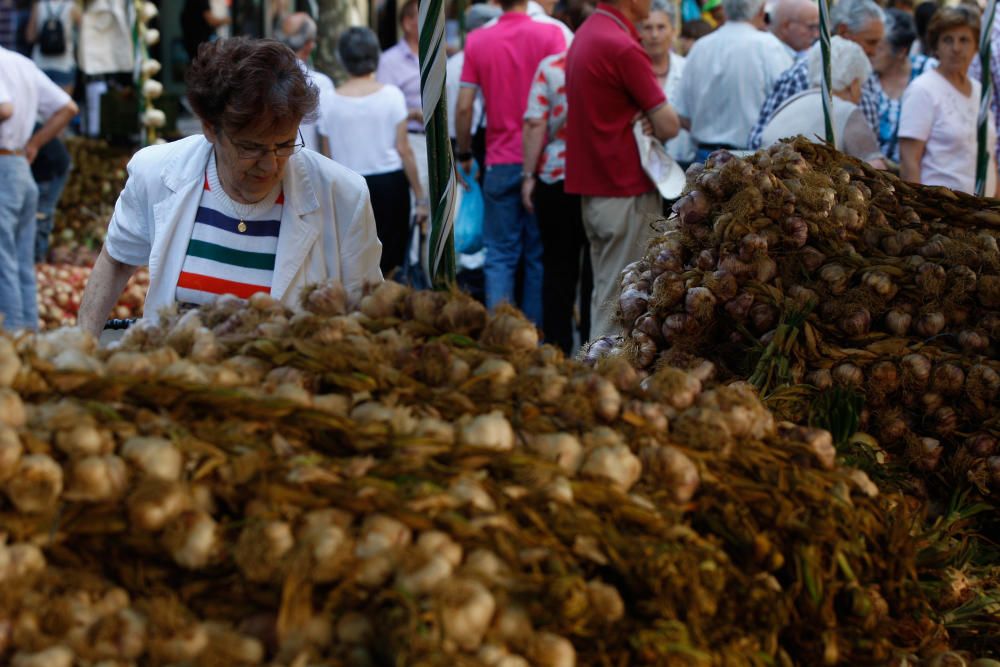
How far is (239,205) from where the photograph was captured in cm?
258

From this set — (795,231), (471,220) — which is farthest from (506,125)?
(795,231)

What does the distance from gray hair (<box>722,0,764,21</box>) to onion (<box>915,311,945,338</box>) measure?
141 inches

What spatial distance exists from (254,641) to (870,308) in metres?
1.59

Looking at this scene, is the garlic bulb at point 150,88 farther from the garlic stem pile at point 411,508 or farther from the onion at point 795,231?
the garlic stem pile at point 411,508

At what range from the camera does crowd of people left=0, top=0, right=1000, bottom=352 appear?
8.37ft

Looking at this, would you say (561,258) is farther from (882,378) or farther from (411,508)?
(411,508)

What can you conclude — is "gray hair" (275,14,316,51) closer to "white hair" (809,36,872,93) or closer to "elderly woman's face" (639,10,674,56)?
"elderly woman's face" (639,10,674,56)

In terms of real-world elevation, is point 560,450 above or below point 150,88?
above

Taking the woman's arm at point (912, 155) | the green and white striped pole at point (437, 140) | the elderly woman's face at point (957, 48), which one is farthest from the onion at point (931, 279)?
the elderly woman's face at point (957, 48)

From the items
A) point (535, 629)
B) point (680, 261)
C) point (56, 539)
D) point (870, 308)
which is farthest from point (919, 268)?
point (56, 539)

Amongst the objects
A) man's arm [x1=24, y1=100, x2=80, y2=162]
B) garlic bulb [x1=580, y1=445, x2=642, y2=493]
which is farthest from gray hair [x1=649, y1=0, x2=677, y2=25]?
garlic bulb [x1=580, y1=445, x2=642, y2=493]

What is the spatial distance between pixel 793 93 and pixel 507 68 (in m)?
1.91

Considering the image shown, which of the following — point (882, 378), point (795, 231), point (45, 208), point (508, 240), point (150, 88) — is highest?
point (795, 231)

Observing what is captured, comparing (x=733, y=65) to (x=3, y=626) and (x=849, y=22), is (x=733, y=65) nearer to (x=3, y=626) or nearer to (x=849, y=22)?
(x=849, y=22)
